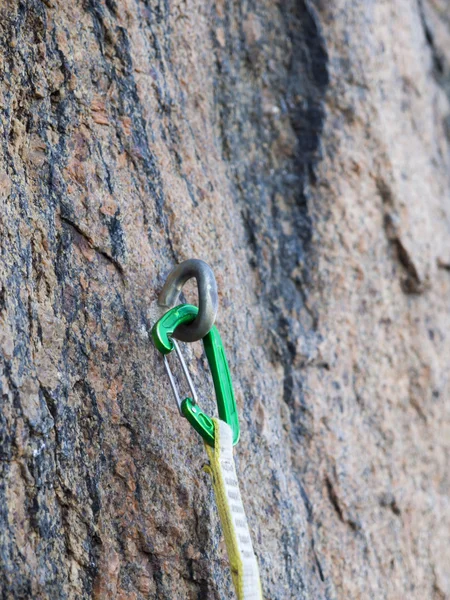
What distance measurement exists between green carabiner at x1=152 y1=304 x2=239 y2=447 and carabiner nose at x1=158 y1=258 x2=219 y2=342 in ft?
0.07

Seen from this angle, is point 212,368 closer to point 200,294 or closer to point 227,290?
point 200,294

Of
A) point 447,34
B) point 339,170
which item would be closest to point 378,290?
point 339,170

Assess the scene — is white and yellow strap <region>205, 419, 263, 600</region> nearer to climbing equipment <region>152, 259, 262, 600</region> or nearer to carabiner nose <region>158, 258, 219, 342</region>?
climbing equipment <region>152, 259, 262, 600</region>

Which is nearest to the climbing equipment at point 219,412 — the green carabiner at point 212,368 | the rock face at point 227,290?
the green carabiner at point 212,368

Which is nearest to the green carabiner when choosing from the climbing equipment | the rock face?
the climbing equipment

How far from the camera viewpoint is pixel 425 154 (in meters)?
2.21

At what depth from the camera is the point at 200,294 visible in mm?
1136

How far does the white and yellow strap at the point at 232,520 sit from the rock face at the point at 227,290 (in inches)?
5.9

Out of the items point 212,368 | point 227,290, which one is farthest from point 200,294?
point 227,290

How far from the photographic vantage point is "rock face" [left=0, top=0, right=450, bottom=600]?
43.9 inches

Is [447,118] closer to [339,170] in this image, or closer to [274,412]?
[339,170]

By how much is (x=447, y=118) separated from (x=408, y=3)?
46 centimetres

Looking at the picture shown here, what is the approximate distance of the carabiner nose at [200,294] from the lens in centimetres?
113

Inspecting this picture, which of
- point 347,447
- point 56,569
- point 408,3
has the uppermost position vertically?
point 408,3
